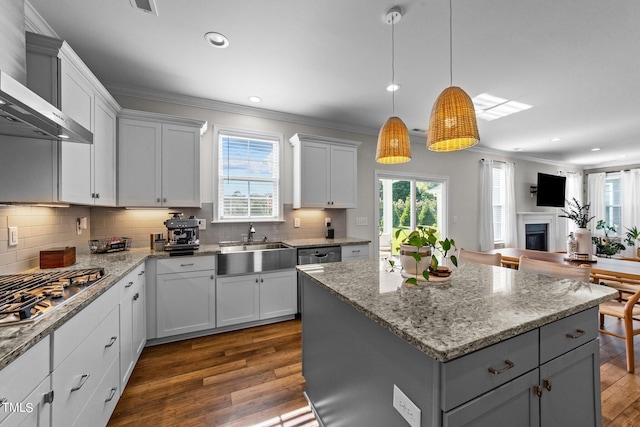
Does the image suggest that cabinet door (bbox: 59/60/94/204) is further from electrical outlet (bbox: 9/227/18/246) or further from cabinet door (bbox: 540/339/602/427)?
cabinet door (bbox: 540/339/602/427)

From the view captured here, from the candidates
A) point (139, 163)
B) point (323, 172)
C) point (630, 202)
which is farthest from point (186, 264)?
point (630, 202)

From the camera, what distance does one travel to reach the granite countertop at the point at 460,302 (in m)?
0.82

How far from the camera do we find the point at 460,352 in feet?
2.43

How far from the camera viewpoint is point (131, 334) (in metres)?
2.02

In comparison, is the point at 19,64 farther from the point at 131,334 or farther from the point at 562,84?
the point at 562,84

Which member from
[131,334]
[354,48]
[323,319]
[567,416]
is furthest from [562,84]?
[131,334]

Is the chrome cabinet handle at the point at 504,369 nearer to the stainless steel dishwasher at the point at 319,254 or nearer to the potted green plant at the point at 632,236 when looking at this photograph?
the stainless steel dishwasher at the point at 319,254

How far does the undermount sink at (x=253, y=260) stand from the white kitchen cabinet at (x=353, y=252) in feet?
2.30

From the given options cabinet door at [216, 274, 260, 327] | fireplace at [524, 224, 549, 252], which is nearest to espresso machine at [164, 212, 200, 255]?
cabinet door at [216, 274, 260, 327]

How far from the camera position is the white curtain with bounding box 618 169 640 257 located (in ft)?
20.7

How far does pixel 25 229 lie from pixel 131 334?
3.40ft

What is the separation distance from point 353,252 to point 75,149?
2.92 m

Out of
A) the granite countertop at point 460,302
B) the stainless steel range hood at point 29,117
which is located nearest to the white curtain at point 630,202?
the granite countertop at point 460,302

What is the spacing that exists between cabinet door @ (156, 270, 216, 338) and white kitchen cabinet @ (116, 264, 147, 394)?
155 millimetres
